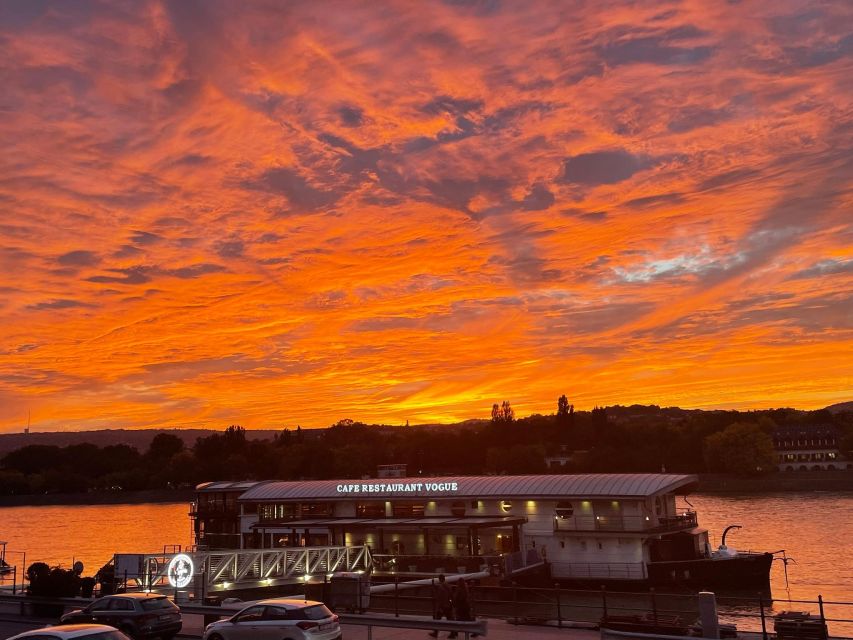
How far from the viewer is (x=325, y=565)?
191 feet

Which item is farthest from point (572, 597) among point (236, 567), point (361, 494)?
point (236, 567)

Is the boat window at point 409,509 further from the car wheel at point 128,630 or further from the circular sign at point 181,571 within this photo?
the car wheel at point 128,630

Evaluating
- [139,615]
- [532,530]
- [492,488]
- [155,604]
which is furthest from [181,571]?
[532,530]

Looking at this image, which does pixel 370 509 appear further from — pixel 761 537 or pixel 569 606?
pixel 761 537

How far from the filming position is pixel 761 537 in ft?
341

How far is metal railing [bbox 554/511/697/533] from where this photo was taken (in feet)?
209

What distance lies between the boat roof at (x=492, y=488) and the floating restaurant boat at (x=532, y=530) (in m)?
0.10

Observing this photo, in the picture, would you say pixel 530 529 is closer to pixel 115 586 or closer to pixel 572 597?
pixel 572 597

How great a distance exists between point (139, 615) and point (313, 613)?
26.0ft

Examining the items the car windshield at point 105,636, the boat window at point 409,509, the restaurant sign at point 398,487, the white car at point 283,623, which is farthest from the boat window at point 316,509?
the car windshield at point 105,636

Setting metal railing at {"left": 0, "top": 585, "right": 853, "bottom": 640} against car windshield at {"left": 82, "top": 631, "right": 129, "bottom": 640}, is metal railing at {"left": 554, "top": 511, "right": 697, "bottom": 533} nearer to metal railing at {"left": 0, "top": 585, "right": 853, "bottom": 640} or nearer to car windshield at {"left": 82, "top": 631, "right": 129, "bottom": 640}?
metal railing at {"left": 0, "top": 585, "right": 853, "bottom": 640}

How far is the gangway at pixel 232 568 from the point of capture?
45812mm

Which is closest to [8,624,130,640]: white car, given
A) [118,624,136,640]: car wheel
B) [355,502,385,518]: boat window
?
[118,624,136,640]: car wheel

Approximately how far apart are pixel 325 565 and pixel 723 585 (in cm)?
3313
